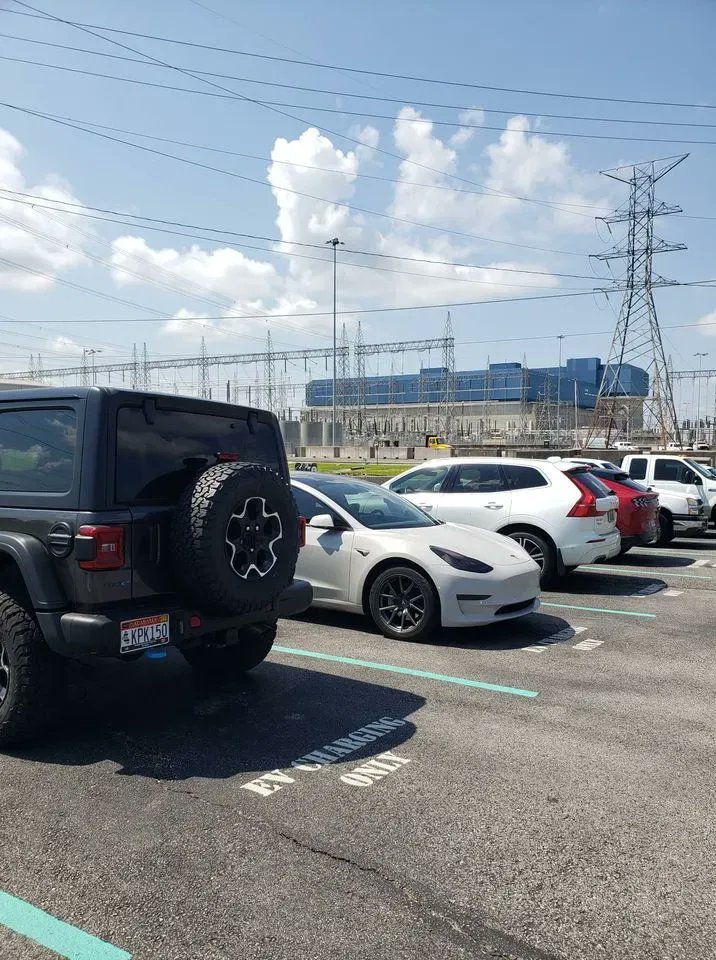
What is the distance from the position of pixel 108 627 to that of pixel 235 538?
0.84 meters

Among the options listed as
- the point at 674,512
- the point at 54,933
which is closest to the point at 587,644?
the point at 54,933

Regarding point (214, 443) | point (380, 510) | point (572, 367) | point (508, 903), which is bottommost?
point (508, 903)

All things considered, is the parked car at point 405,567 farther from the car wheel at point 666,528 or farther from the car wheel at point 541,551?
the car wheel at point 666,528

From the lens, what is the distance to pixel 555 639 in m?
7.25

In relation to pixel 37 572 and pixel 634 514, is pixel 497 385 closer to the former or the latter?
pixel 634 514

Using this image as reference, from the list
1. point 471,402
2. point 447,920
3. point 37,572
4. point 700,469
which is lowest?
point 447,920

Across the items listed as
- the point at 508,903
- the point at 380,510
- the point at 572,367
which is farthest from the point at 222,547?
the point at 572,367

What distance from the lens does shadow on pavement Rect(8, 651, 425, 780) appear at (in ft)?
14.2

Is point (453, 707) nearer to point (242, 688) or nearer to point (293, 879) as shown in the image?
point (242, 688)

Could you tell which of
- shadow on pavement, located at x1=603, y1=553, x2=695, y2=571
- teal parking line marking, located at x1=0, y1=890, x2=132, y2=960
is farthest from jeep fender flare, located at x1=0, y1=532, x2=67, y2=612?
shadow on pavement, located at x1=603, y1=553, x2=695, y2=571

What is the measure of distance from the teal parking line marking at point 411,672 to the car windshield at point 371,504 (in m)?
1.48

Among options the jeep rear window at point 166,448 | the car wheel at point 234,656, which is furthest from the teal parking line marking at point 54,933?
the car wheel at point 234,656

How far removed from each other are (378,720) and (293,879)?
Result: 6.23ft

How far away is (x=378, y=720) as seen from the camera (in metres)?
4.98
